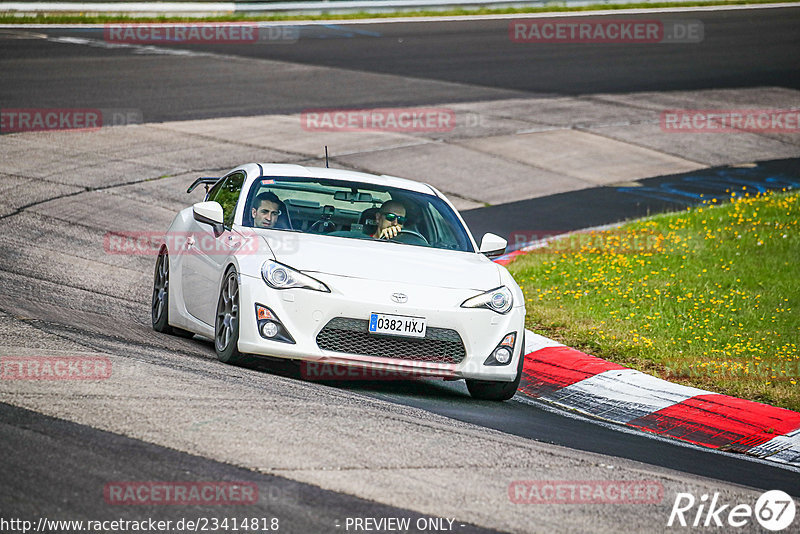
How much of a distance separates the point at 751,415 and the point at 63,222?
26.7 feet

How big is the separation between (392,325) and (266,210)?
5.66 ft

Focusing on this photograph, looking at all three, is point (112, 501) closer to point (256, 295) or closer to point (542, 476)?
point (542, 476)

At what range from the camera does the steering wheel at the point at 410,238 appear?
9.15 m

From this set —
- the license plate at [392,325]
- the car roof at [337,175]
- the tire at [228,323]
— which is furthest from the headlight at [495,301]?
the car roof at [337,175]

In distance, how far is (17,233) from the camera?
41.2 feet

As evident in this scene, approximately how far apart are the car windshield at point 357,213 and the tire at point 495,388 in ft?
3.72

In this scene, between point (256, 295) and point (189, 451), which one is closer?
point (189, 451)

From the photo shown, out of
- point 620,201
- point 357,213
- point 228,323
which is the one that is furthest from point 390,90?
point 228,323

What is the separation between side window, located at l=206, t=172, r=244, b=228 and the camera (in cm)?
933

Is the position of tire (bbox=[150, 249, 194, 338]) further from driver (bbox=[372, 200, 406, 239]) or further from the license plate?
the license plate

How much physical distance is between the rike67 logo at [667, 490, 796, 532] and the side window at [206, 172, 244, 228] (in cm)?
445

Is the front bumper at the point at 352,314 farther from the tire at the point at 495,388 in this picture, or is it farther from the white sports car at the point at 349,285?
the tire at the point at 495,388

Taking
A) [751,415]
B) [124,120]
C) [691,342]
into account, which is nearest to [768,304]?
[691,342]

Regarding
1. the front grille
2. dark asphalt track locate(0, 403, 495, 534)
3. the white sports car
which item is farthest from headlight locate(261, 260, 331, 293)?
dark asphalt track locate(0, 403, 495, 534)
